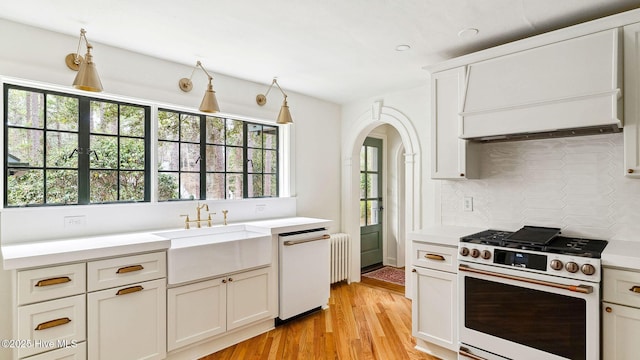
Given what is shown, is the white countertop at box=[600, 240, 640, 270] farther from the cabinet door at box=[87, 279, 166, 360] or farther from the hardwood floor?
the cabinet door at box=[87, 279, 166, 360]

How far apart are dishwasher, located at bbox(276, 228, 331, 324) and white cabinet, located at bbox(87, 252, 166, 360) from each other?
105 centimetres

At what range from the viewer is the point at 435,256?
255cm

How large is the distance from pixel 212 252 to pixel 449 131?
6.99 feet

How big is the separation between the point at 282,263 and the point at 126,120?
1861 mm

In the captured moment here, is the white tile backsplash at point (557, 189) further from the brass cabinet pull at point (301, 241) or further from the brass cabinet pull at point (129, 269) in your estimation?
the brass cabinet pull at point (129, 269)

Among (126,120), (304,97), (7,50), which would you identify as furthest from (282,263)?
(7,50)

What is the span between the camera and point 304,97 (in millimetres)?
4152

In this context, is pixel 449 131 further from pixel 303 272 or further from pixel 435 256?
pixel 303 272

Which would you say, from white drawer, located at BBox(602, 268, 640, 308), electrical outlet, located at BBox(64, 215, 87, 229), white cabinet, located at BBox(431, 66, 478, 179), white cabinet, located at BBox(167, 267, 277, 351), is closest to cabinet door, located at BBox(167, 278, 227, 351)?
white cabinet, located at BBox(167, 267, 277, 351)

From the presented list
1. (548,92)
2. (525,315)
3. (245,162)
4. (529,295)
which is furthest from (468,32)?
(245,162)

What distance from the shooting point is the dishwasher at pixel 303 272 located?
3.08 metres

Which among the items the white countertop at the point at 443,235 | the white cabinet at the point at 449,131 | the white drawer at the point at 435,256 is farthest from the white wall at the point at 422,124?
the white drawer at the point at 435,256

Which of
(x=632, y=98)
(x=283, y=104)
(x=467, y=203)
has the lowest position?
(x=467, y=203)

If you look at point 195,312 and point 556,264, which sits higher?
point 556,264
